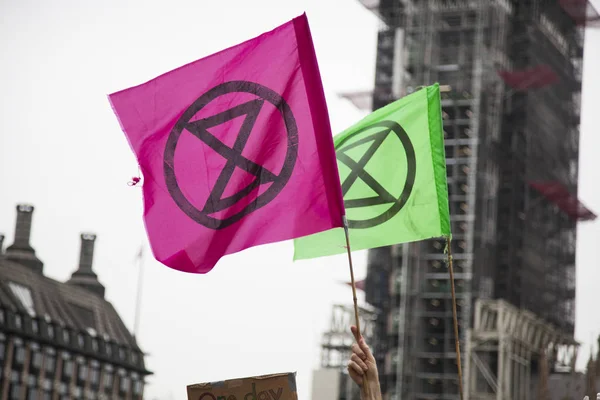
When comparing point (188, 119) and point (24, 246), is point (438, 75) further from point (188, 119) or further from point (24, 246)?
point (188, 119)

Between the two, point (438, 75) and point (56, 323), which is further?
point (56, 323)

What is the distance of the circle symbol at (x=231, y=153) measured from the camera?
30.0ft

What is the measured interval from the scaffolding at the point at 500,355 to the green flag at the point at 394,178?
55270 millimetres

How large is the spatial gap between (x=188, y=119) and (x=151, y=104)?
37cm

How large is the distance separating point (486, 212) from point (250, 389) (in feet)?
214

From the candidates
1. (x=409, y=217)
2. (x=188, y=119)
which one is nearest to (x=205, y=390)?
(x=188, y=119)

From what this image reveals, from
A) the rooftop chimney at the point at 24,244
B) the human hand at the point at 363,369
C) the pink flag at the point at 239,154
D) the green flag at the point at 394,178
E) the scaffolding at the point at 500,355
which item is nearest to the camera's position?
the human hand at the point at 363,369

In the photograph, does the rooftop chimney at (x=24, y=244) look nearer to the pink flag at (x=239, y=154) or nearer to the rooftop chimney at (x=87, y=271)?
the rooftop chimney at (x=87, y=271)

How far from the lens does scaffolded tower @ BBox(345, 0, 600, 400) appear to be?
69562 millimetres

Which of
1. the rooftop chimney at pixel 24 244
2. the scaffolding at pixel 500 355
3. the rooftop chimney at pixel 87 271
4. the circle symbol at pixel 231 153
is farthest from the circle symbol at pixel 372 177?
the rooftop chimney at pixel 87 271

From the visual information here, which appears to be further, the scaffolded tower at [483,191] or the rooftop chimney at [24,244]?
the rooftop chimney at [24,244]

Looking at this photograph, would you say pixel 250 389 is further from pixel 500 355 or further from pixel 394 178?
pixel 500 355

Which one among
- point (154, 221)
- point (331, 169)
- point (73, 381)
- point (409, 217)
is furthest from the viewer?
point (73, 381)

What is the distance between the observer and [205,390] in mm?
6828
